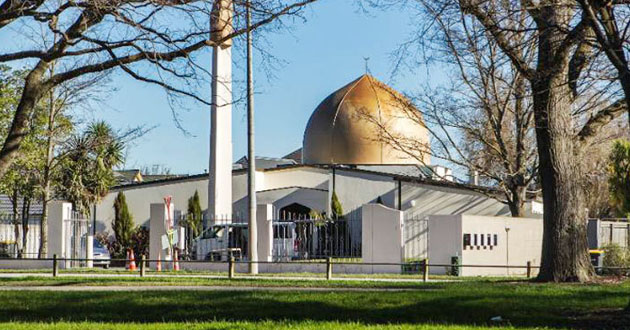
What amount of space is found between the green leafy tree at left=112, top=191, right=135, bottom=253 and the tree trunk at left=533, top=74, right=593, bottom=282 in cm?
2873

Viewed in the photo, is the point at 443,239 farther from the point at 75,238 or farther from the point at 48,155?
the point at 48,155

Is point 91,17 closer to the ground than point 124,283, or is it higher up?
higher up

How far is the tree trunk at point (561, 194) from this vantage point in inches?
757

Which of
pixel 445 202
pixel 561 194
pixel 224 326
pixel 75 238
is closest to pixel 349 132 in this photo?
pixel 445 202

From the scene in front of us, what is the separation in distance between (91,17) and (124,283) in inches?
347

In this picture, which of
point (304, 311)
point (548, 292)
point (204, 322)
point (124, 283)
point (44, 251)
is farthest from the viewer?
point (44, 251)

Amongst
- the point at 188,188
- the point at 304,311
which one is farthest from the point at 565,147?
the point at 188,188

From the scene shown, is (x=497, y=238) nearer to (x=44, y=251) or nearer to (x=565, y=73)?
(x=565, y=73)

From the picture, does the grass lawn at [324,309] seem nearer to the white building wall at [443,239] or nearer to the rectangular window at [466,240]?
the white building wall at [443,239]

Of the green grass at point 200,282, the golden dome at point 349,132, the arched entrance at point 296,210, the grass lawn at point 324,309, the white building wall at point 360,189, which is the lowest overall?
the green grass at point 200,282

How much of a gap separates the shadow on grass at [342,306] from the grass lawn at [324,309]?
0.6 inches

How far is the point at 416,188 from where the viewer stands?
44.8 metres

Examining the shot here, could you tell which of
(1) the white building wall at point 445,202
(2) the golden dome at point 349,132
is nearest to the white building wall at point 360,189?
(1) the white building wall at point 445,202

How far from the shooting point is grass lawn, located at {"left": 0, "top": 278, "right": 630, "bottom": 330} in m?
13.1
